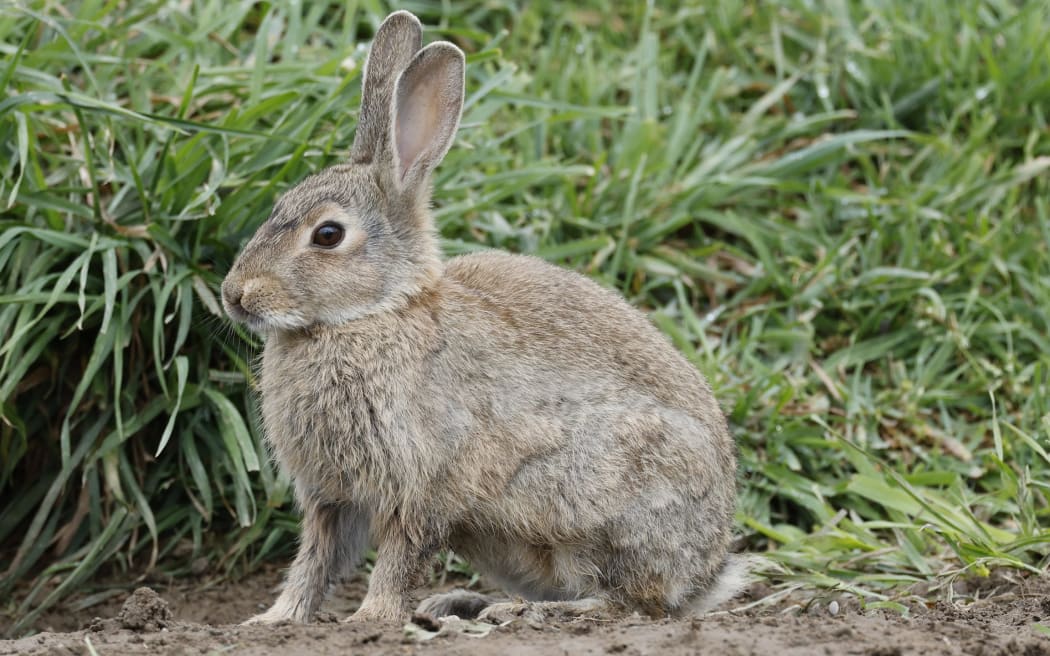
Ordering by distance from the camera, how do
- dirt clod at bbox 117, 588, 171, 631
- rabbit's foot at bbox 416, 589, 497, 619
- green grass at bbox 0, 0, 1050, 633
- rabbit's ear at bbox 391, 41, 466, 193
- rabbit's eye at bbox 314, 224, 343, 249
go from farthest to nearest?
green grass at bbox 0, 0, 1050, 633
rabbit's foot at bbox 416, 589, 497, 619
rabbit's ear at bbox 391, 41, 466, 193
rabbit's eye at bbox 314, 224, 343, 249
dirt clod at bbox 117, 588, 171, 631

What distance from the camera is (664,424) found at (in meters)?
5.20

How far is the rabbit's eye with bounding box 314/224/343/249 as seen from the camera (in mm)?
5047

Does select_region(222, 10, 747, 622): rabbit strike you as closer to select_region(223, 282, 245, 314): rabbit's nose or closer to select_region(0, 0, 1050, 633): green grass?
select_region(223, 282, 245, 314): rabbit's nose

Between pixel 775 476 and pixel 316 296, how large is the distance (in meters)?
2.33

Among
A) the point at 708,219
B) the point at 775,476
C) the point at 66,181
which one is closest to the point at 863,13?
the point at 708,219

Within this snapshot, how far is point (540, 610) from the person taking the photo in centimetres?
502

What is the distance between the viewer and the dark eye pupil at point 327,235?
505 centimetres

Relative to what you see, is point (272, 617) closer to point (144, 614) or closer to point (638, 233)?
point (144, 614)

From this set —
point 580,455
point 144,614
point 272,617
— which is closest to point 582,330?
point 580,455

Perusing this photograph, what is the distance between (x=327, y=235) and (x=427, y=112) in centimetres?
58

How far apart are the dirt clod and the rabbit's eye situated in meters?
1.27

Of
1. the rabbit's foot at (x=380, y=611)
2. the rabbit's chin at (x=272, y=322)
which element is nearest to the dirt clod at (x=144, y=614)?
the rabbit's foot at (x=380, y=611)

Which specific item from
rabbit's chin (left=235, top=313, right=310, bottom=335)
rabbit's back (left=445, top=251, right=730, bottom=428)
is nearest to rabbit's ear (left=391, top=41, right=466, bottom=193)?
rabbit's back (left=445, top=251, right=730, bottom=428)

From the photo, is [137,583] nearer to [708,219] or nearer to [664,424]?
[664,424]
